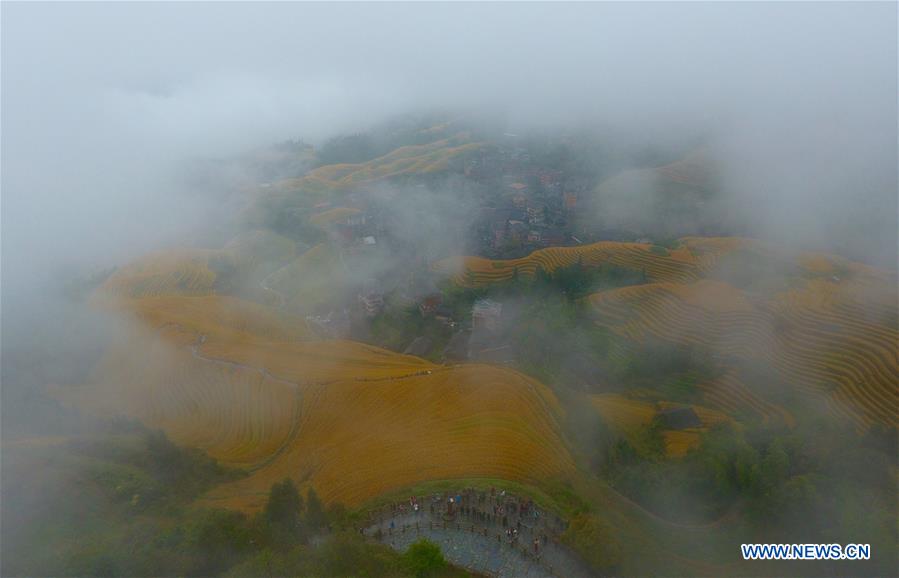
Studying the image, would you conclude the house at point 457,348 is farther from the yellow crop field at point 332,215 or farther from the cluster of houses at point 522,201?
the yellow crop field at point 332,215

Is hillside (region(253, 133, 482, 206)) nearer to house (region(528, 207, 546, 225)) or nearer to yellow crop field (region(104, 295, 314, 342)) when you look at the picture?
house (region(528, 207, 546, 225))

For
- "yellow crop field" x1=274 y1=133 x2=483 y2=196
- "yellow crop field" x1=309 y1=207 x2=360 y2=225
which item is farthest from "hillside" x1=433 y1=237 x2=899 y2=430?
"yellow crop field" x1=274 y1=133 x2=483 y2=196

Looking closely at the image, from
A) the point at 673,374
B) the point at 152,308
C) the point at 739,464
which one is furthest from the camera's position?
the point at 152,308

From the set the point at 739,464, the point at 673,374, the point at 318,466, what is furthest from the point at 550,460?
the point at 673,374

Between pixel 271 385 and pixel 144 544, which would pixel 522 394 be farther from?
pixel 144 544

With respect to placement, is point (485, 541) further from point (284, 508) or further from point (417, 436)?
point (417, 436)

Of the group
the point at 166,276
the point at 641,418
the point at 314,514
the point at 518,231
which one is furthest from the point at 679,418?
the point at 166,276

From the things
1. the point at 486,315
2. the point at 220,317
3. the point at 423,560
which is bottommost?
the point at 486,315
